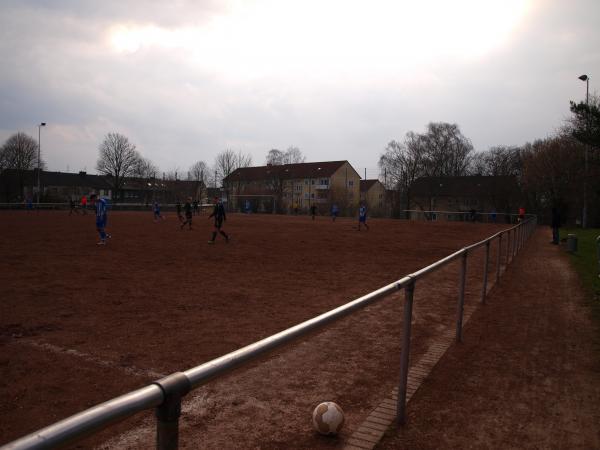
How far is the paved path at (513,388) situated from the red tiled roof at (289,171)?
78565mm

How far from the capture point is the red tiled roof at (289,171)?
8675 centimetres

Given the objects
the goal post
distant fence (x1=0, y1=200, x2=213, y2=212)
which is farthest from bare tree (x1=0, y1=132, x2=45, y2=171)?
the goal post

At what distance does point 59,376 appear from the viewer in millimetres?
4281

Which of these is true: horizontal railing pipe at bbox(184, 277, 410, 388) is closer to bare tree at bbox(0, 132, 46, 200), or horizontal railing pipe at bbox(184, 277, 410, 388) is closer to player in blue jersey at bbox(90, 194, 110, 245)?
player in blue jersey at bbox(90, 194, 110, 245)

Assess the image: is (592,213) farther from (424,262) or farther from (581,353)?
(581,353)

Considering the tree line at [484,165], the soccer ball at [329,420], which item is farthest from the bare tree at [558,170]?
the soccer ball at [329,420]

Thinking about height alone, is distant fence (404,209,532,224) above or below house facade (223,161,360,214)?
below

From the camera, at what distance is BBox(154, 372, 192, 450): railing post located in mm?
1393

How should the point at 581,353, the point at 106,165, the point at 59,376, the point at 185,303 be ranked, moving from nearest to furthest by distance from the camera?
the point at 59,376, the point at 581,353, the point at 185,303, the point at 106,165

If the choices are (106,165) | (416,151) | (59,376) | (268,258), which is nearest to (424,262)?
(268,258)

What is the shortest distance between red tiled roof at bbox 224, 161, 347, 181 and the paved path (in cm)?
7856

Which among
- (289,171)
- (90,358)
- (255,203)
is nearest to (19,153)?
(255,203)

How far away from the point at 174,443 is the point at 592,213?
4441cm

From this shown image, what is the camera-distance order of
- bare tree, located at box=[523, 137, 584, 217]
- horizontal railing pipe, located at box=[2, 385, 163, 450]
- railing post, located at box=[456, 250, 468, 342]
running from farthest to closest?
bare tree, located at box=[523, 137, 584, 217] < railing post, located at box=[456, 250, 468, 342] < horizontal railing pipe, located at box=[2, 385, 163, 450]
